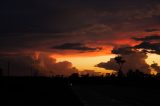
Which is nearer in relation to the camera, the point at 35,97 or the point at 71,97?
the point at 35,97

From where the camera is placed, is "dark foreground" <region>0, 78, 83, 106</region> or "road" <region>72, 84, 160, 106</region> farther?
"road" <region>72, 84, 160, 106</region>

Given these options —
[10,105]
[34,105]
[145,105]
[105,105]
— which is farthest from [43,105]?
[145,105]

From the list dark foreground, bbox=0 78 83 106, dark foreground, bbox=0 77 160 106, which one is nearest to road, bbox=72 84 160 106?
dark foreground, bbox=0 77 160 106

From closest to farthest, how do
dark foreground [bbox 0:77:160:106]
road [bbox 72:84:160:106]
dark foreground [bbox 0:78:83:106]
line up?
dark foreground [bbox 0:78:83:106]
dark foreground [bbox 0:77:160:106]
road [bbox 72:84:160:106]

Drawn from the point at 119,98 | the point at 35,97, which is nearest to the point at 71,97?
the point at 119,98

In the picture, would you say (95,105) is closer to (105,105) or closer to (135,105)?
(105,105)

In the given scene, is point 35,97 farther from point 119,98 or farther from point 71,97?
point 119,98

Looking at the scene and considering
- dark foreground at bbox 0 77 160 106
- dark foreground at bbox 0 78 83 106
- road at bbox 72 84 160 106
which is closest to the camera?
dark foreground at bbox 0 78 83 106

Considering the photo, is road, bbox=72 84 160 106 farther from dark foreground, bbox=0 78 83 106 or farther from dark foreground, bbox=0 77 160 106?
dark foreground, bbox=0 78 83 106

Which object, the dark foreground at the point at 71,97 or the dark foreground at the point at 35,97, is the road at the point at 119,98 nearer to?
the dark foreground at the point at 71,97

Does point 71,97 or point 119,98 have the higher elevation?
point 71,97

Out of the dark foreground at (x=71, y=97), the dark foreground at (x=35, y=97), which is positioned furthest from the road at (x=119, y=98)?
the dark foreground at (x=35, y=97)

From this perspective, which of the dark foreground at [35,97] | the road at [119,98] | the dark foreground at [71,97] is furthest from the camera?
the road at [119,98]

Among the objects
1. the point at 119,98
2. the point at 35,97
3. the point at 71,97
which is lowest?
the point at 119,98
